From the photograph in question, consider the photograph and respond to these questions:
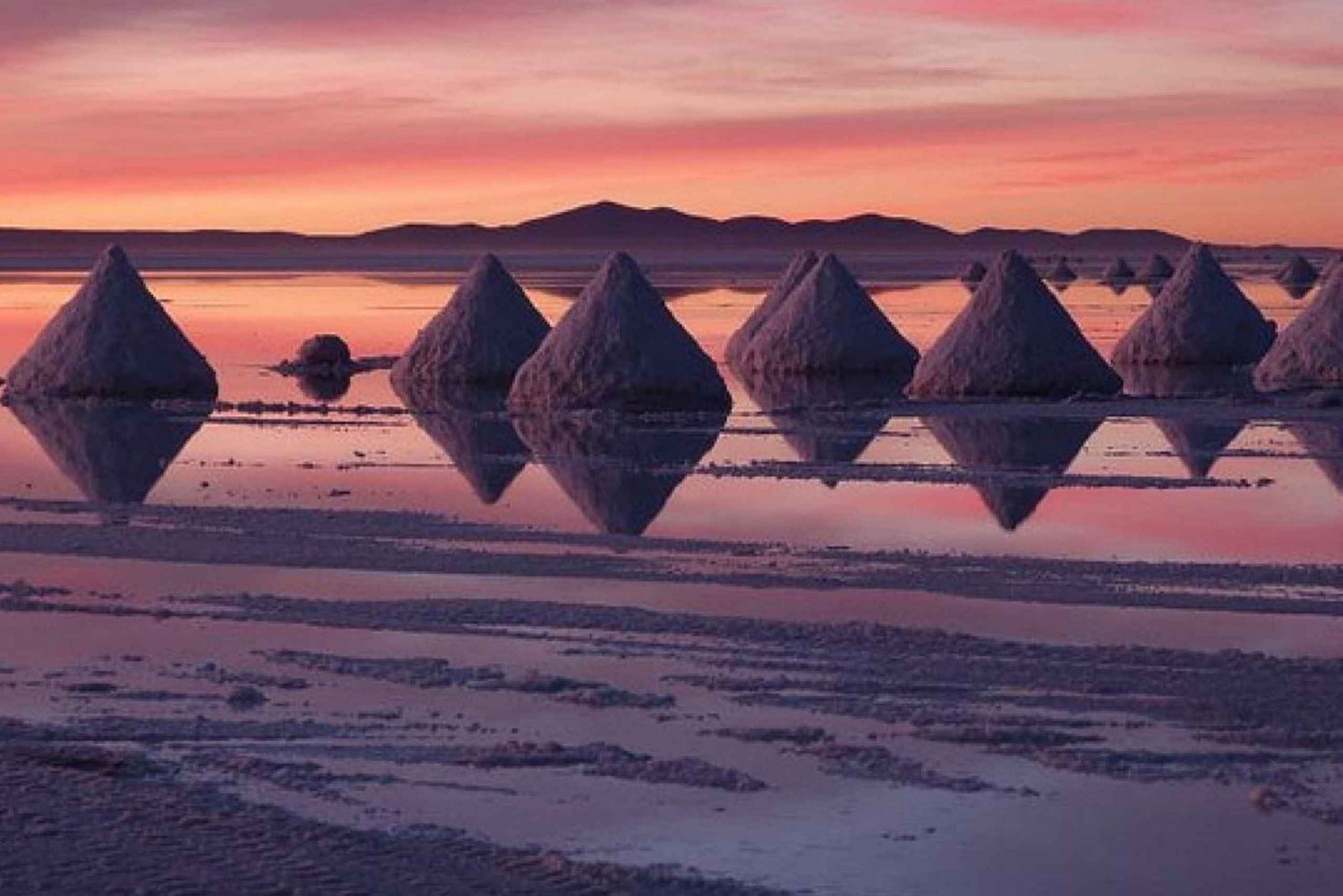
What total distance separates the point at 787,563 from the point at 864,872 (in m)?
6.43

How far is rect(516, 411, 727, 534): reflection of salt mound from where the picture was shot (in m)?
16.3

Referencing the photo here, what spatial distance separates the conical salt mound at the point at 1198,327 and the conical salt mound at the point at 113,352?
1403 centimetres

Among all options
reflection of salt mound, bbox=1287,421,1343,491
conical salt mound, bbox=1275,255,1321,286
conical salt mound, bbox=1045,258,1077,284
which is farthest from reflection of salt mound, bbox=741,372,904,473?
conical salt mound, bbox=1045,258,1077,284

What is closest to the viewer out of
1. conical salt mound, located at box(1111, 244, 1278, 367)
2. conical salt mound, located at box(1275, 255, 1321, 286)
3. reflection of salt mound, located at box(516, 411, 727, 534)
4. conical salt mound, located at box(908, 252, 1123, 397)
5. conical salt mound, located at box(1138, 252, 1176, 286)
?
reflection of salt mound, located at box(516, 411, 727, 534)

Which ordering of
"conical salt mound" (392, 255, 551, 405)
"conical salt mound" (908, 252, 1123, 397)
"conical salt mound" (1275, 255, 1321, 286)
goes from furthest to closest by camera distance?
1. "conical salt mound" (1275, 255, 1321, 286)
2. "conical salt mound" (392, 255, 551, 405)
3. "conical salt mound" (908, 252, 1123, 397)

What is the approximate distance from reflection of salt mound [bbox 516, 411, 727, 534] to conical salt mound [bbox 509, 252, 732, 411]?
0.46 metres

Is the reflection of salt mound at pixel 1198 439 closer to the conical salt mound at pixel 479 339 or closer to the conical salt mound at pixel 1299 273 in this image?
the conical salt mound at pixel 479 339

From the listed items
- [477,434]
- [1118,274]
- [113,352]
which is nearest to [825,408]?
[477,434]

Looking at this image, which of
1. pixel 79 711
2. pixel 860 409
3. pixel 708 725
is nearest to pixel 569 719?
pixel 708 725

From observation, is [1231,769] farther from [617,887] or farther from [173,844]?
[173,844]

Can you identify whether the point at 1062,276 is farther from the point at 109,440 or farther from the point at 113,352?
the point at 109,440

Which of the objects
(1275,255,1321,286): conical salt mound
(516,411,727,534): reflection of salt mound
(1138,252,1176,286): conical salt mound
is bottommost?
(516,411,727,534): reflection of salt mound

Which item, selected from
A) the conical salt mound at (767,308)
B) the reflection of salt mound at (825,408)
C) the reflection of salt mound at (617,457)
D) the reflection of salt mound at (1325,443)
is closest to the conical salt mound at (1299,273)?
the conical salt mound at (767,308)

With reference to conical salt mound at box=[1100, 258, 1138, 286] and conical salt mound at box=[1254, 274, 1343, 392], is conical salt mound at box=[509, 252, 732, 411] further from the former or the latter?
conical salt mound at box=[1100, 258, 1138, 286]
